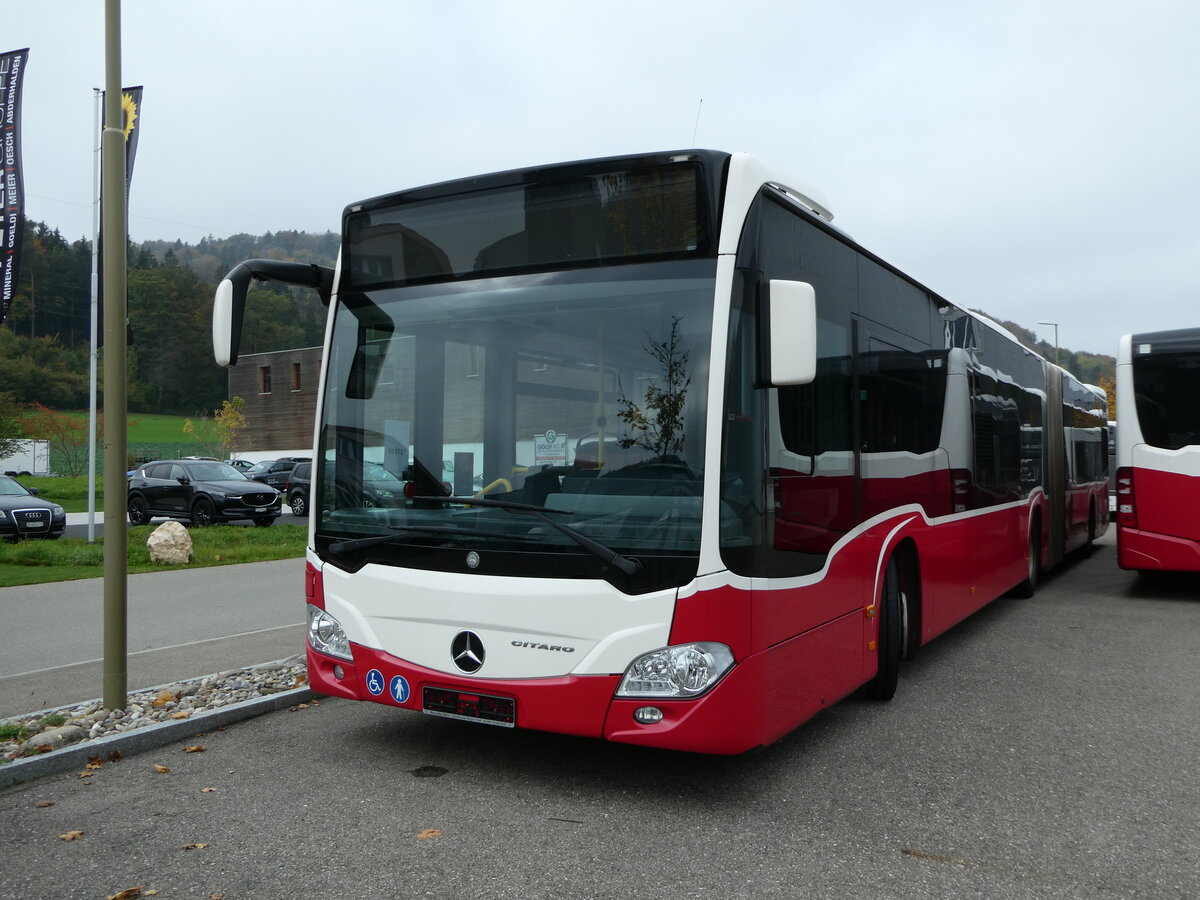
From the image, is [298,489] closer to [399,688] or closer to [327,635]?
[327,635]

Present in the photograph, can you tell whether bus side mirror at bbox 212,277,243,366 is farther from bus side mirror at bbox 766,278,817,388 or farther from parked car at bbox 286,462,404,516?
bus side mirror at bbox 766,278,817,388

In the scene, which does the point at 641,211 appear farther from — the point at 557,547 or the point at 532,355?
the point at 557,547

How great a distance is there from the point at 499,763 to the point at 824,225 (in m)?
3.23

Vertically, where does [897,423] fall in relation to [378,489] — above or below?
above

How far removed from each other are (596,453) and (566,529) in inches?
14.1

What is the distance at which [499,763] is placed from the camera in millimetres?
5195

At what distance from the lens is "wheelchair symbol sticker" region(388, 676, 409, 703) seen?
477 cm

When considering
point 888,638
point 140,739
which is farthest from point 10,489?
point 888,638

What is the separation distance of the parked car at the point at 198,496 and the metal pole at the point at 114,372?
17.9 metres

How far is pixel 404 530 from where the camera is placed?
15.9 feet

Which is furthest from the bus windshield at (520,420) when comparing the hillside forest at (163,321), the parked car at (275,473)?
the hillside forest at (163,321)

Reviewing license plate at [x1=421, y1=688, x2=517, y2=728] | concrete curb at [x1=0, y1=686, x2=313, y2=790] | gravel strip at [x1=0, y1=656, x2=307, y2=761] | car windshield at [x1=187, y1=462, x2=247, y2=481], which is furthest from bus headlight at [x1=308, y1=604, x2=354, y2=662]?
car windshield at [x1=187, y1=462, x2=247, y2=481]

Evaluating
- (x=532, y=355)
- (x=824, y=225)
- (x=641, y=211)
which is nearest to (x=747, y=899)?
(x=532, y=355)

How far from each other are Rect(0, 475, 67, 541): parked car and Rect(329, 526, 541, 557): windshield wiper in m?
16.5
